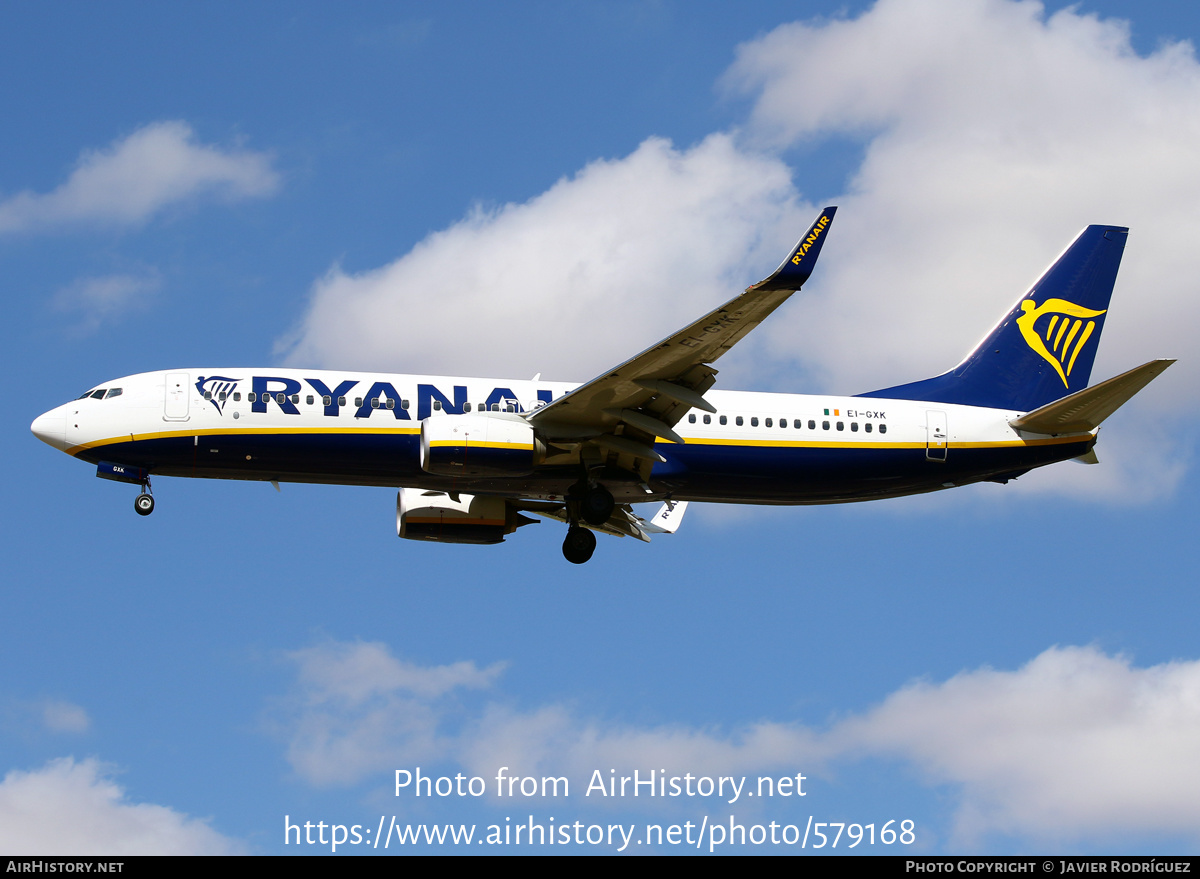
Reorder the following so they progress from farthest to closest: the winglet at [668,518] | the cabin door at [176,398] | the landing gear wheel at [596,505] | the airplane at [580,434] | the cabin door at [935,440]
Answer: the winglet at [668,518], the cabin door at [935,440], the landing gear wheel at [596,505], the cabin door at [176,398], the airplane at [580,434]

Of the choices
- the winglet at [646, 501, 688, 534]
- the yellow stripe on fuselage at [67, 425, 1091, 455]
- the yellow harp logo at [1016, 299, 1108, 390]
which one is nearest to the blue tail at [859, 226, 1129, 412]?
the yellow harp logo at [1016, 299, 1108, 390]

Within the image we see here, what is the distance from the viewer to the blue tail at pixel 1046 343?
122 feet

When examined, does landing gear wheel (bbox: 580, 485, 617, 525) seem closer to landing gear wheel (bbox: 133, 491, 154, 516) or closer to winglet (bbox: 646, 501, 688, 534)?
winglet (bbox: 646, 501, 688, 534)

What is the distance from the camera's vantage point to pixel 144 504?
1292 inches

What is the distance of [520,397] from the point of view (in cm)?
3381

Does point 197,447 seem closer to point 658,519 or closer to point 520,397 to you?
point 520,397

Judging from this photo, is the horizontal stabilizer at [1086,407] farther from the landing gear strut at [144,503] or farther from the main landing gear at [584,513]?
the landing gear strut at [144,503]

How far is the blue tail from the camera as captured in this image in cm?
3712

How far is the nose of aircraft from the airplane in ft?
0.18

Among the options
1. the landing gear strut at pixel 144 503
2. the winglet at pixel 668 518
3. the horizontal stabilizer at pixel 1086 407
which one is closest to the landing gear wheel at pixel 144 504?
the landing gear strut at pixel 144 503

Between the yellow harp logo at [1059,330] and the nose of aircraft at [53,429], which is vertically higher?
the yellow harp logo at [1059,330]

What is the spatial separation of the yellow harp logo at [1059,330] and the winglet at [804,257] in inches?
612

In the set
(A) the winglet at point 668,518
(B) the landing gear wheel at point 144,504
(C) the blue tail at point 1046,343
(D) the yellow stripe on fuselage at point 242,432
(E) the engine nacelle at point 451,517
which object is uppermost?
(C) the blue tail at point 1046,343
